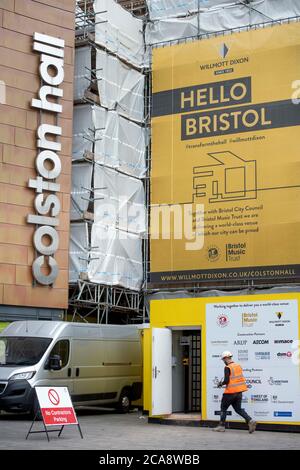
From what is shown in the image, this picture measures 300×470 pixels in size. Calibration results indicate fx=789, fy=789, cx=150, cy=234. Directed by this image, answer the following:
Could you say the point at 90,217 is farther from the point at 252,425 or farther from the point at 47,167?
the point at 252,425

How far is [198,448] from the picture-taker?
41.8ft

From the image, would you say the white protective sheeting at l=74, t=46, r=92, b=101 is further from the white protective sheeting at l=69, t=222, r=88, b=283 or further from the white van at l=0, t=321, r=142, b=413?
the white van at l=0, t=321, r=142, b=413

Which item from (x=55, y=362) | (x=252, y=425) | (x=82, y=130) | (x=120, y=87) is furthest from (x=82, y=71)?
(x=252, y=425)

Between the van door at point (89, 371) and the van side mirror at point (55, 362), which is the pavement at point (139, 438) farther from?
the van door at point (89, 371)

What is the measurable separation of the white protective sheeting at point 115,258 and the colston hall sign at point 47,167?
67.8 inches

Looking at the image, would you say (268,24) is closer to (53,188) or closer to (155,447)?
(53,188)

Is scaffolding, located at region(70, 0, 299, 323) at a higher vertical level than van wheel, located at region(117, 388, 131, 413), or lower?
higher

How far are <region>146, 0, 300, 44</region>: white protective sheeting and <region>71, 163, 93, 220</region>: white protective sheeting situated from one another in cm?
622

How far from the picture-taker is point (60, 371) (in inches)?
766

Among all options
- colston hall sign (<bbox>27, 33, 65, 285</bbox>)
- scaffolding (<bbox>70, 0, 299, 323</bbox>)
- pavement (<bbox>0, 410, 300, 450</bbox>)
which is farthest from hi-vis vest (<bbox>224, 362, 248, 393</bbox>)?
colston hall sign (<bbox>27, 33, 65, 285</bbox>)

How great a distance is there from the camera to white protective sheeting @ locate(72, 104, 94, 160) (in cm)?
2800

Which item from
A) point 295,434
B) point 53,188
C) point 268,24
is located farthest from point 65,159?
point 295,434

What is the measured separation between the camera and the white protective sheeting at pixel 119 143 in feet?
92.7

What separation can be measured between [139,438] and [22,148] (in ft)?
45.0
